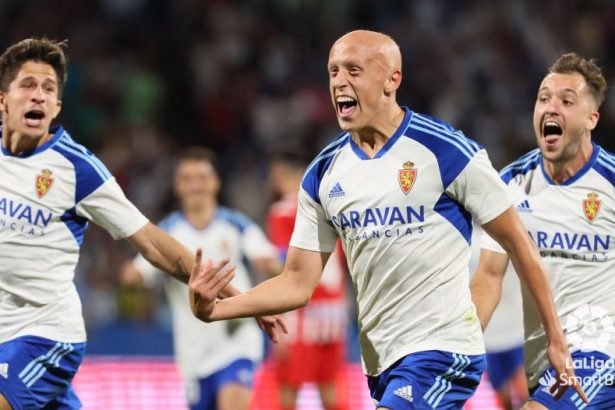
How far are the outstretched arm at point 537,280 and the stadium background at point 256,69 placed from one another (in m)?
8.87

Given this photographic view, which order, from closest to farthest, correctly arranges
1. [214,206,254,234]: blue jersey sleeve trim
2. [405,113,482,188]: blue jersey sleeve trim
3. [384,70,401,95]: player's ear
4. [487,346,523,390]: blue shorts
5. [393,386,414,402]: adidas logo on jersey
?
[393,386,414,402]: adidas logo on jersey, [405,113,482,188]: blue jersey sleeve trim, [384,70,401,95]: player's ear, [214,206,254,234]: blue jersey sleeve trim, [487,346,523,390]: blue shorts

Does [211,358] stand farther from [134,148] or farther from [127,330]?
[134,148]

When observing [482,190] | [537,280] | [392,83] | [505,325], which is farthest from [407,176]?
[505,325]

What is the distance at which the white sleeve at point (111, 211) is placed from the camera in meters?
5.84

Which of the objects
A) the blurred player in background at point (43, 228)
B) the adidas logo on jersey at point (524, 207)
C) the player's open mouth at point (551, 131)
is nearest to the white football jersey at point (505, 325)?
the adidas logo on jersey at point (524, 207)

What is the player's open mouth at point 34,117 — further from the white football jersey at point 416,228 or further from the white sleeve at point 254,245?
the white sleeve at point 254,245

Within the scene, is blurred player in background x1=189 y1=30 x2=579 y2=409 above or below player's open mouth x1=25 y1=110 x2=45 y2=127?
below

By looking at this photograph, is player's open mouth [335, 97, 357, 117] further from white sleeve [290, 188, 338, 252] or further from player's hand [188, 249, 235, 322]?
player's hand [188, 249, 235, 322]

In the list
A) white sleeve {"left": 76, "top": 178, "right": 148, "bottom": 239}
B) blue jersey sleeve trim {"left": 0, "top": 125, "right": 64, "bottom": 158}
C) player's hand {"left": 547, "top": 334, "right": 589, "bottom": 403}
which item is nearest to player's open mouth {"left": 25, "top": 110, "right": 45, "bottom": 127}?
blue jersey sleeve trim {"left": 0, "top": 125, "right": 64, "bottom": 158}

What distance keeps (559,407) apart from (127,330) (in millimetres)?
7104

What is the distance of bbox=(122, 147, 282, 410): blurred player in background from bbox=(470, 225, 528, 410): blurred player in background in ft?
5.82

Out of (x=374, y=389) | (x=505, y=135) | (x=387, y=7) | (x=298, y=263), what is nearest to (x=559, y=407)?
(x=374, y=389)

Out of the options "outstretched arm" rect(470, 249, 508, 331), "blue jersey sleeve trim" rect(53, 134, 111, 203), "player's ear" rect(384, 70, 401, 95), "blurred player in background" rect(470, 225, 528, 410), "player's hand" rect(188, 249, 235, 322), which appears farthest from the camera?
"blurred player in background" rect(470, 225, 528, 410)

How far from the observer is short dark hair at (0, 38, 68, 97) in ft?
19.3
